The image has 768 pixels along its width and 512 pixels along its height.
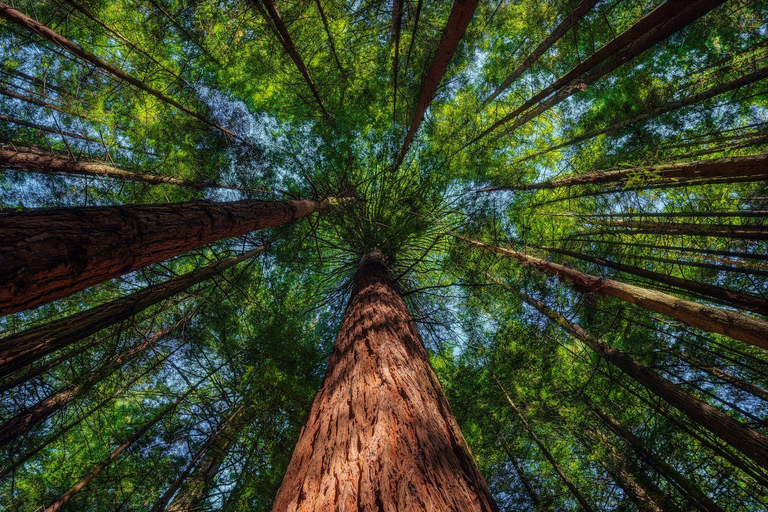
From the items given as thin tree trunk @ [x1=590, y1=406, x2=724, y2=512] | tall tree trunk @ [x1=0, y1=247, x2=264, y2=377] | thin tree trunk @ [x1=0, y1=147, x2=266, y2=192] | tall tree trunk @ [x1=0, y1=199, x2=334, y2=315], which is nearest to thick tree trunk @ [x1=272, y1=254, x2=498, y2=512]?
tall tree trunk @ [x1=0, y1=199, x2=334, y2=315]

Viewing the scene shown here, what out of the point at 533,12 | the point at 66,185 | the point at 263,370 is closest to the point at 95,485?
the point at 263,370

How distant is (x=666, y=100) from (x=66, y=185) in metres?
12.4

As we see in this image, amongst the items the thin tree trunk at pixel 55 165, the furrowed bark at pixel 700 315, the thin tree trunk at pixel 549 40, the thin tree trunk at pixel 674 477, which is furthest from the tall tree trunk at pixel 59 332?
the thin tree trunk at pixel 674 477

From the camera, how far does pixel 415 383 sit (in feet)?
5.28

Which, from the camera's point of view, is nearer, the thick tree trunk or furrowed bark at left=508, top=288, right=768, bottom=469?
the thick tree trunk

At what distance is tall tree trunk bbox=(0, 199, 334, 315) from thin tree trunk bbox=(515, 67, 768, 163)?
6.74 metres

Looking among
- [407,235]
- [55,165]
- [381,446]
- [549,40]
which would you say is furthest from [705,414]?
[55,165]

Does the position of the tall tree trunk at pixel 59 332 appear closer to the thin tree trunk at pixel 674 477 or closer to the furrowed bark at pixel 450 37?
the furrowed bark at pixel 450 37

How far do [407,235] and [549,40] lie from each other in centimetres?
419

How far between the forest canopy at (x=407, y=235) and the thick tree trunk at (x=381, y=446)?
0.44 m

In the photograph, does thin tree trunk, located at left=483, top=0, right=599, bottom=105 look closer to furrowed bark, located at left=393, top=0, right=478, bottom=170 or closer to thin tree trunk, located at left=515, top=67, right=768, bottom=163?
thin tree trunk, located at left=515, top=67, right=768, bottom=163

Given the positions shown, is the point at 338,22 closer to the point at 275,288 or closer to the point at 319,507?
the point at 275,288

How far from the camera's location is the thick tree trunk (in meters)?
0.90

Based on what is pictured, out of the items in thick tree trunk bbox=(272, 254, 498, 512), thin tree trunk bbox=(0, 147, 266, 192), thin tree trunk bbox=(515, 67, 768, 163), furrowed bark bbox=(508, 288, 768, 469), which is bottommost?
thick tree trunk bbox=(272, 254, 498, 512)
